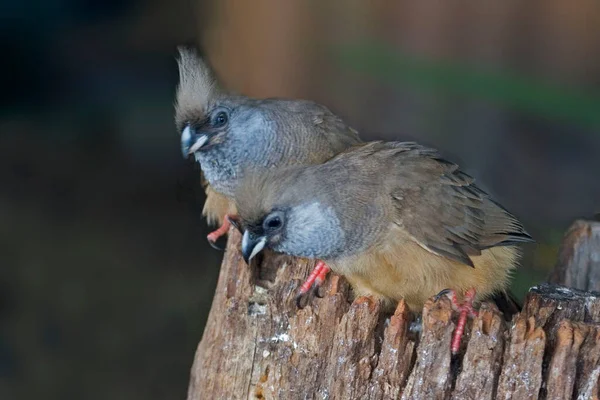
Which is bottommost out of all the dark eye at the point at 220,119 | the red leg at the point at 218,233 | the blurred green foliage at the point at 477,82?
the red leg at the point at 218,233

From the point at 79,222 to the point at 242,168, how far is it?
2493 millimetres

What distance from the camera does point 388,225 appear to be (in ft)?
10.6

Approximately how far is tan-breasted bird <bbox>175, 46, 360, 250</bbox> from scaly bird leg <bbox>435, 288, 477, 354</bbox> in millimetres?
951

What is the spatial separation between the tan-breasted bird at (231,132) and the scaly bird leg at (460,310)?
95 centimetres

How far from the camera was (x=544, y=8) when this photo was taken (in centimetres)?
534

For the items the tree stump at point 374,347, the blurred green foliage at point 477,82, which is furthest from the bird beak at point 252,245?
the blurred green foliage at point 477,82

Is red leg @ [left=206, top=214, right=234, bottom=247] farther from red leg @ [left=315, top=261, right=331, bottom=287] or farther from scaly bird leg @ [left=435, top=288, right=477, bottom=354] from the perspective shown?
scaly bird leg @ [left=435, top=288, right=477, bottom=354]

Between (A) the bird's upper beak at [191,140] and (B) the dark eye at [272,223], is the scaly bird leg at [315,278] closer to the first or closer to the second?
(B) the dark eye at [272,223]

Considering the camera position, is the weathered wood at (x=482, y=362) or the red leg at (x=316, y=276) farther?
the red leg at (x=316, y=276)

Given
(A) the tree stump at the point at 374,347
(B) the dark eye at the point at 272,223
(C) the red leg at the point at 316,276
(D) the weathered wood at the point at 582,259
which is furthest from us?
(D) the weathered wood at the point at 582,259

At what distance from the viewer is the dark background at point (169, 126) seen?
5.39 m

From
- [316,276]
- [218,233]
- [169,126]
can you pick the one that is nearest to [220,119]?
[218,233]

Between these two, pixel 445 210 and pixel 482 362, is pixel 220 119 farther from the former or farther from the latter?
pixel 482 362

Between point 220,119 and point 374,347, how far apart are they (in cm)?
145
